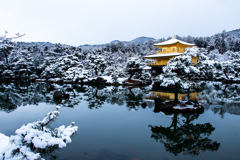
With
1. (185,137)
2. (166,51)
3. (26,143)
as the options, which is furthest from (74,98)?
(166,51)

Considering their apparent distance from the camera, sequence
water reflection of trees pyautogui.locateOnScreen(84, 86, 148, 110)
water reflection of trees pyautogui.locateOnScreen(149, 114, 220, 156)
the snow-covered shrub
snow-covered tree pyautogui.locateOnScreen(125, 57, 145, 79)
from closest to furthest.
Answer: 1. the snow-covered shrub
2. water reflection of trees pyautogui.locateOnScreen(149, 114, 220, 156)
3. water reflection of trees pyautogui.locateOnScreen(84, 86, 148, 110)
4. snow-covered tree pyautogui.locateOnScreen(125, 57, 145, 79)

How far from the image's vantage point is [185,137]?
669cm

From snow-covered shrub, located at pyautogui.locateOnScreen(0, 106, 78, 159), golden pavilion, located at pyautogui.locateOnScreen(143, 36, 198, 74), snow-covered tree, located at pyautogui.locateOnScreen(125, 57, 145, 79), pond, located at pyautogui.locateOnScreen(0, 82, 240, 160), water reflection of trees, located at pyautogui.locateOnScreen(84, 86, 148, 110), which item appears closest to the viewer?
snow-covered shrub, located at pyautogui.locateOnScreen(0, 106, 78, 159)

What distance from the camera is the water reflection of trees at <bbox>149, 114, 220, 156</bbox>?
223 inches

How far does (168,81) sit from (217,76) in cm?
2788

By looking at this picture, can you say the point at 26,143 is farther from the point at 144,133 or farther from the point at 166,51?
the point at 166,51

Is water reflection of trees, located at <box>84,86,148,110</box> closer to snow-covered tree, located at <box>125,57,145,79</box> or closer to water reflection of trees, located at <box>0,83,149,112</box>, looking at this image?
A: water reflection of trees, located at <box>0,83,149,112</box>

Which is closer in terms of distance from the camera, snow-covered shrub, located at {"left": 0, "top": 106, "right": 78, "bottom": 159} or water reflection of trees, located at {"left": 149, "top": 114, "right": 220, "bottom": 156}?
snow-covered shrub, located at {"left": 0, "top": 106, "right": 78, "bottom": 159}

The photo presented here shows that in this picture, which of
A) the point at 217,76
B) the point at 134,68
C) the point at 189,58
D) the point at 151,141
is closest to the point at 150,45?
the point at 217,76

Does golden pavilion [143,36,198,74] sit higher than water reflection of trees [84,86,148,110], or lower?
higher

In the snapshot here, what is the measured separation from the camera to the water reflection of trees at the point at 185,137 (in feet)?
18.6

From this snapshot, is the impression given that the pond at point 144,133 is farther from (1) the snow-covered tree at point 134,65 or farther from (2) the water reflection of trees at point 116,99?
(1) the snow-covered tree at point 134,65

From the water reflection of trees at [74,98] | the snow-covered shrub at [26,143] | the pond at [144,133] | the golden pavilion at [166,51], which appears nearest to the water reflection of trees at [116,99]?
the water reflection of trees at [74,98]

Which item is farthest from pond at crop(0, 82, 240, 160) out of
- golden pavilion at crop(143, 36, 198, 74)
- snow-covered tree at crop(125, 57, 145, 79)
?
golden pavilion at crop(143, 36, 198, 74)
